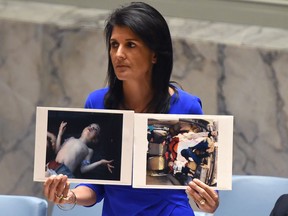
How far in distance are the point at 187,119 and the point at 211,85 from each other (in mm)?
1509

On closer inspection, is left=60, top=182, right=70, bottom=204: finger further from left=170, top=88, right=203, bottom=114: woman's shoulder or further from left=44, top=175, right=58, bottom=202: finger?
left=170, top=88, right=203, bottom=114: woman's shoulder

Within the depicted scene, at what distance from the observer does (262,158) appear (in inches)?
141

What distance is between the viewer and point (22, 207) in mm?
2586

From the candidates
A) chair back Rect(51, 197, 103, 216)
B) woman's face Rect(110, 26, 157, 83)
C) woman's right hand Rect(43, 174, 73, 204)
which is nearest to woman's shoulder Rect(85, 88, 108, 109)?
woman's face Rect(110, 26, 157, 83)

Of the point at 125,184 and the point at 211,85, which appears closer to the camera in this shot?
the point at 125,184

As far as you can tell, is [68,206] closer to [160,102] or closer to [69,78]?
[160,102]

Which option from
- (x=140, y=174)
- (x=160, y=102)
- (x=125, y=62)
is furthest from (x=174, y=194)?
(x=125, y=62)

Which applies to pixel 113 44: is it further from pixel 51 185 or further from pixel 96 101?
pixel 51 185

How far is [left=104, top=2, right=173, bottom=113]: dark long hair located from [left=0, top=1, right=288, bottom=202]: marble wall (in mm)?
1258

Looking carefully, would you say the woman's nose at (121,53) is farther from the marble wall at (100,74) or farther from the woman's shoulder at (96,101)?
the marble wall at (100,74)

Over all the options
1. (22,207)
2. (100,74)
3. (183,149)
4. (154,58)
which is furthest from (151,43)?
(100,74)

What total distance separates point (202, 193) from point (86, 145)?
0.37m

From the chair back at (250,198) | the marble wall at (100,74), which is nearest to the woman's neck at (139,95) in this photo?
the chair back at (250,198)

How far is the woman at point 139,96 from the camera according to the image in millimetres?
2043
